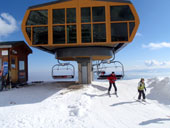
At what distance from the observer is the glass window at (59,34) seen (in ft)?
30.2

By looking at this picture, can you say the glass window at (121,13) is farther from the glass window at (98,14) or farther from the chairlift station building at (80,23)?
the glass window at (98,14)

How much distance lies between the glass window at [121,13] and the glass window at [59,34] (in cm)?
384

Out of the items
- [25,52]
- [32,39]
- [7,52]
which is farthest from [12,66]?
[32,39]

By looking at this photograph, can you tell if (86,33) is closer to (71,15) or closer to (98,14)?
(98,14)

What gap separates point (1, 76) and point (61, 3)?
7.80 m

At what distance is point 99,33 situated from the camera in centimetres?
902

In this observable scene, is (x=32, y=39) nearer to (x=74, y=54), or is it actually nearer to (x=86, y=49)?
(x=74, y=54)

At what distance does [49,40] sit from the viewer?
920cm

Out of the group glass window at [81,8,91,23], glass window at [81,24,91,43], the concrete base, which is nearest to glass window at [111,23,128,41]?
glass window at [81,24,91,43]

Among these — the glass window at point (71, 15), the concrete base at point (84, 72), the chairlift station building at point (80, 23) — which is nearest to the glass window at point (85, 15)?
the chairlift station building at point (80, 23)

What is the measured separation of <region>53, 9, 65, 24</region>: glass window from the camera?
9219mm

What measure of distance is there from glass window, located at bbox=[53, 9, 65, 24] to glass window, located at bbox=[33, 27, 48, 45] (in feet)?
3.24

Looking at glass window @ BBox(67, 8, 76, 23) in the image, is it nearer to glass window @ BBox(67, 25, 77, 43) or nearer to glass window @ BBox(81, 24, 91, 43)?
glass window @ BBox(67, 25, 77, 43)

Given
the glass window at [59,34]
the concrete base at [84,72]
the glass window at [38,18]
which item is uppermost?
the glass window at [38,18]
